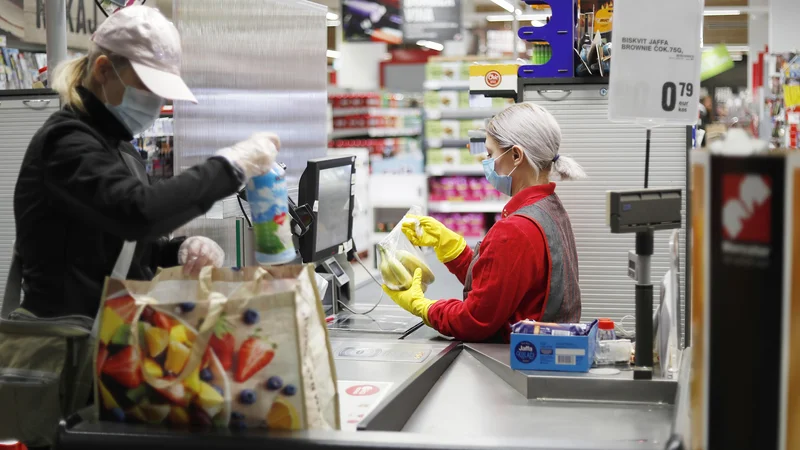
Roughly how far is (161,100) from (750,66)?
17964 mm

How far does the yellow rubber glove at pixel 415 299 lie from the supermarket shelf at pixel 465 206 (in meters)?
6.97

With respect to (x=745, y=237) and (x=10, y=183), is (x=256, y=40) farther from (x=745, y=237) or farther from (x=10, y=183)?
(x=745, y=237)

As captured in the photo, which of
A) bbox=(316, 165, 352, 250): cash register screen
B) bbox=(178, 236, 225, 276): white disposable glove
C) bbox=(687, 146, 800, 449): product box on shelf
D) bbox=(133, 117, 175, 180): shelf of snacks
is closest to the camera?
bbox=(687, 146, 800, 449): product box on shelf

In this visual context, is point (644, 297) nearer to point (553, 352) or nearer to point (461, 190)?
point (553, 352)

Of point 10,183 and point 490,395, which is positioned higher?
point 10,183

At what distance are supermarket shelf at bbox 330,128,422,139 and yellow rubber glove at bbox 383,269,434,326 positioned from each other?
846 cm

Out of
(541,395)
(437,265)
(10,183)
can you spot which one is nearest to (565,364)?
(541,395)

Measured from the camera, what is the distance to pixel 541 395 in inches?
90.0

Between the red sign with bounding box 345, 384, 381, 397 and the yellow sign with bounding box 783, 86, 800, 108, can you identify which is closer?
the red sign with bounding box 345, 384, 381, 397

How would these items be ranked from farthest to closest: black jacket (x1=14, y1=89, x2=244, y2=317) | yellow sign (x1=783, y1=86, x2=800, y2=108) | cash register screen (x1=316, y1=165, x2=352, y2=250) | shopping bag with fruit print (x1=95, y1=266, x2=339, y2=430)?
1. yellow sign (x1=783, y1=86, x2=800, y2=108)
2. cash register screen (x1=316, y1=165, x2=352, y2=250)
3. black jacket (x1=14, y1=89, x2=244, y2=317)
4. shopping bag with fruit print (x1=95, y1=266, x2=339, y2=430)

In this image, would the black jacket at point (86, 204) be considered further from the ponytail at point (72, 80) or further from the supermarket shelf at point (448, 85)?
the supermarket shelf at point (448, 85)

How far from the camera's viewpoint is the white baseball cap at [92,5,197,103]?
202 cm

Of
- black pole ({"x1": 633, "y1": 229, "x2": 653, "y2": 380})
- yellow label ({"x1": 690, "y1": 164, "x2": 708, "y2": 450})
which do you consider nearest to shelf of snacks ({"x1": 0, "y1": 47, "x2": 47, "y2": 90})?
black pole ({"x1": 633, "y1": 229, "x2": 653, "y2": 380})

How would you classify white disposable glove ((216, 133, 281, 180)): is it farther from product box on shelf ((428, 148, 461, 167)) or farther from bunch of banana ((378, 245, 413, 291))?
product box on shelf ((428, 148, 461, 167))
